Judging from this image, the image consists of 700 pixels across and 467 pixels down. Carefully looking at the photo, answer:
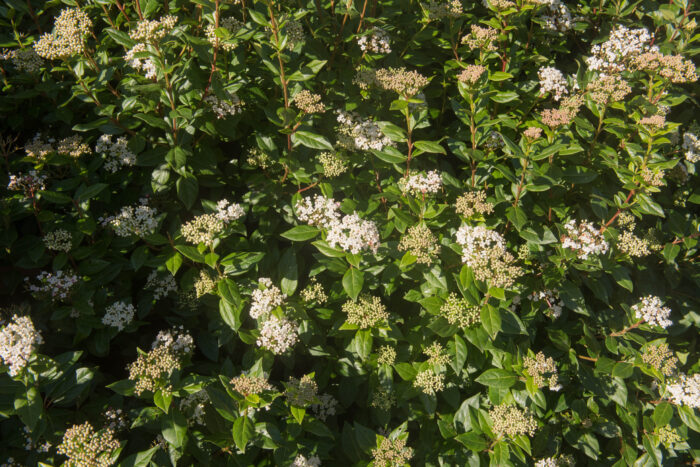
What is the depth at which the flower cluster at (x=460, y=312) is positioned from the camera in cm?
339

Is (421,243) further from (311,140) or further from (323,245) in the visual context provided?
(311,140)

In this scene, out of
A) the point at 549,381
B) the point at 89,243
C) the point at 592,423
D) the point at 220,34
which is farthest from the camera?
the point at 592,423

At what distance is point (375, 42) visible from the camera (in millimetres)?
3939

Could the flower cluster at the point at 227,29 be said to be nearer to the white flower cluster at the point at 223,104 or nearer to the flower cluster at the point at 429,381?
the white flower cluster at the point at 223,104

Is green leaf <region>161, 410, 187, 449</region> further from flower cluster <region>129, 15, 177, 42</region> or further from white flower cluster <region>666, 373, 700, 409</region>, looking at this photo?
white flower cluster <region>666, 373, 700, 409</region>

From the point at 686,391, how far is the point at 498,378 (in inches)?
71.4

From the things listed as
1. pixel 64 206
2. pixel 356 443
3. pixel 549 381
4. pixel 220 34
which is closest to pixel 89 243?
pixel 64 206

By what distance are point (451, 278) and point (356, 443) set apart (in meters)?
1.59

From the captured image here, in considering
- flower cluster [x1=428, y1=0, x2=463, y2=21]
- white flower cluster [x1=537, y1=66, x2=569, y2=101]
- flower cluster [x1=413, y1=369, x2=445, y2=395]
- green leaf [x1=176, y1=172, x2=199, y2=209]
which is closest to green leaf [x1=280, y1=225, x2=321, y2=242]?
green leaf [x1=176, y1=172, x2=199, y2=209]

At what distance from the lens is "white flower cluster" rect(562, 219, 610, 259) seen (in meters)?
3.60

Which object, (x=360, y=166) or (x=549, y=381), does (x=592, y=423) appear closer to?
(x=549, y=381)

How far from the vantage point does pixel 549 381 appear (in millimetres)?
3520

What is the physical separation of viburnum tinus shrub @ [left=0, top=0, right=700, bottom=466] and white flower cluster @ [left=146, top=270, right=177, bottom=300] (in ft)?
0.09

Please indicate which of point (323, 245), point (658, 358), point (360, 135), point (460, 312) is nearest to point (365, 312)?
point (323, 245)
